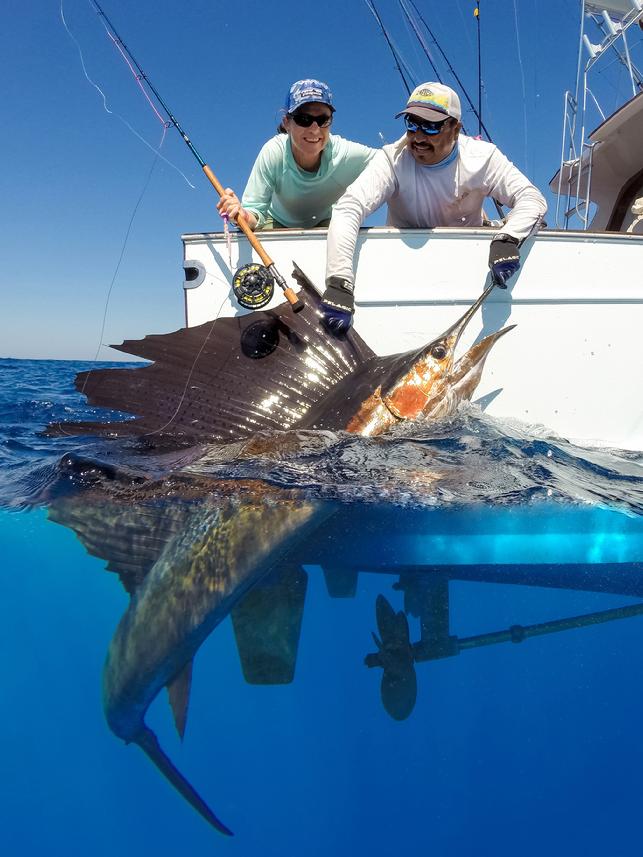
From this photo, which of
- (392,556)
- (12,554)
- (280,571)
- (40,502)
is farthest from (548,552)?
(12,554)

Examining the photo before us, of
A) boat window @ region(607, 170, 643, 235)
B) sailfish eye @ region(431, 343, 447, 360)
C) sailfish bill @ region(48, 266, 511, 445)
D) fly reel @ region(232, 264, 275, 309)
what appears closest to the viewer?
sailfish eye @ region(431, 343, 447, 360)

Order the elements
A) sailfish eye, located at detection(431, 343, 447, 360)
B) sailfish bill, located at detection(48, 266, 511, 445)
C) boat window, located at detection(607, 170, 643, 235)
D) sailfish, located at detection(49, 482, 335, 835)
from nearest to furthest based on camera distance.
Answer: sailfish, located at detection(49, 482, 335, 835)
sailfish eye, located at detection(431, 343, 447, 360)
sailfish bill, located at detection(48, 266, 511, 445)
boat window, located at detection(607, 170, 643, 235)

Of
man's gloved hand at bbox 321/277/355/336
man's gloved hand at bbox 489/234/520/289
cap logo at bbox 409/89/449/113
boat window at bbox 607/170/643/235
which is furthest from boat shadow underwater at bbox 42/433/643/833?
boat window at bbox 607/170/643/235

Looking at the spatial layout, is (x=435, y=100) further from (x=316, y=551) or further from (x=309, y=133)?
Answer: (x=316, y=551)

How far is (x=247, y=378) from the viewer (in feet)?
10.2

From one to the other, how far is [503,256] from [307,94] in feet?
4.49

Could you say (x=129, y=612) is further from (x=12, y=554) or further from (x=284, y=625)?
(x=12, y=554)

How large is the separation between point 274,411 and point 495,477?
3.78ft

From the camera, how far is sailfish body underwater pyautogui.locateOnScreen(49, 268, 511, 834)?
2.15 metres

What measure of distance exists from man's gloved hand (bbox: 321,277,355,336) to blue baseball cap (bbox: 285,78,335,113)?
999 millimetres

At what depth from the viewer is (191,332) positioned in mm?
3201

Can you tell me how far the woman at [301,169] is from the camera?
3.28m

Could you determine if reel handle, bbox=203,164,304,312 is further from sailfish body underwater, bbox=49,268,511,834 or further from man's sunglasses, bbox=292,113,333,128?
man's sunglasses, bbox=292,113,333,128

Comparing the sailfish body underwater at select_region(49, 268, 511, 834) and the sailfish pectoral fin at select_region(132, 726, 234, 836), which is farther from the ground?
the sailfish body underwater at select_region(49, 268, 511, 834)
